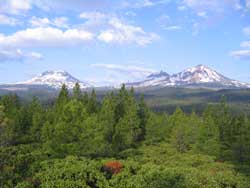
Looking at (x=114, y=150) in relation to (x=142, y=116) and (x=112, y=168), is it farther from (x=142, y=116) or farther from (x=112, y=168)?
(x=112, y=168)

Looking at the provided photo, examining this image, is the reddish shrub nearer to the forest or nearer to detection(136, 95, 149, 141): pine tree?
the forest

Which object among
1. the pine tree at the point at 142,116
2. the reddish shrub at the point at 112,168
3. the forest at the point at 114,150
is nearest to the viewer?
the forest at the point at 114,150

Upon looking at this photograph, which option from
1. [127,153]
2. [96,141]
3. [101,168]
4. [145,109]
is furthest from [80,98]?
[101,168]

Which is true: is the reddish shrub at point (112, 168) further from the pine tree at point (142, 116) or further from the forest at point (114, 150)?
the pine tree at point (142, 116)

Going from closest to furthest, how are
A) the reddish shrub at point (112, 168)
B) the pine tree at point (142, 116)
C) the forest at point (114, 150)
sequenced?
1. the forest at point (114, 150)
2. the reddish shrub at point (112, 168)
3. the pine tree at point (142, 116)

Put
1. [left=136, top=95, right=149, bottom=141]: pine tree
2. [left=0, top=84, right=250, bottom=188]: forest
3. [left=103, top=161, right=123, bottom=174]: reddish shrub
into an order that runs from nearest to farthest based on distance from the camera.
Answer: [left=0, top=84, right=250, bottom=188]: forest, [left=103, top=161, right=123, bottom=174]: reddish shrub, [left=136, top=95, right=149, bottom=141]: pine tree

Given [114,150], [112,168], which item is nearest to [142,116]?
[114,150]

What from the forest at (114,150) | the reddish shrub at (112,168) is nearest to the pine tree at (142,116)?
the forest at (114,150)

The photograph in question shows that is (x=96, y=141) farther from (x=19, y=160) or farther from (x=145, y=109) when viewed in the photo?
(x=145, y=109)

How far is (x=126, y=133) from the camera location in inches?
2359

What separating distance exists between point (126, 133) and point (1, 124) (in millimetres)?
36392

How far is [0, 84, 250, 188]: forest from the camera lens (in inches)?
958

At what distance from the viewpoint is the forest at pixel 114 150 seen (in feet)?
79.8

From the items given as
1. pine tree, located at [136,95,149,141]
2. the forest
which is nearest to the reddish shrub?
the forest
